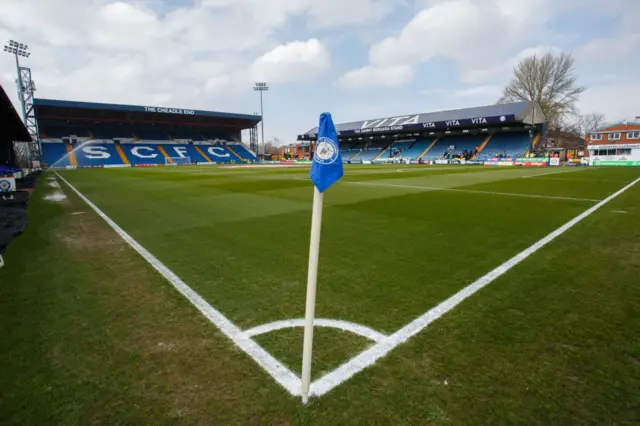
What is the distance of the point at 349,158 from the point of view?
65875 millimetres

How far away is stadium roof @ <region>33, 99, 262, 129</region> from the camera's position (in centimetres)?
4931

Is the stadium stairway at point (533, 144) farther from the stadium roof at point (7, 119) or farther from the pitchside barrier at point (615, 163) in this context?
the stadium roof at point (7, 119)

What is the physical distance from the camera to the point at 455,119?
5131 cm

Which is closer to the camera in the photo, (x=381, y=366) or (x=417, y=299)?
(x=381, y=366)

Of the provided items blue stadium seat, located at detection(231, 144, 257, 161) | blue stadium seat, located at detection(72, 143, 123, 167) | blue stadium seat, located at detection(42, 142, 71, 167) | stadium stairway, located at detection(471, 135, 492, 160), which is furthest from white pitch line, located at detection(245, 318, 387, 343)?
blue stadium seat, located at detection(231, 144, 257, 161)

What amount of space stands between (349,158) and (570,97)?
36.0 metres

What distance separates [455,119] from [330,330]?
54947 millimetres

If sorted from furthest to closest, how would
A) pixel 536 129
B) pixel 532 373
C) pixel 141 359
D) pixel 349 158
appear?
pixel 349 158, pixel 536 129, pixel 141 359, pixel 532 373

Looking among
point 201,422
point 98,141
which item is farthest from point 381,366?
point 98,141

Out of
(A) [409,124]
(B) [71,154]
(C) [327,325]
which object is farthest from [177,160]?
(C) [327,325]

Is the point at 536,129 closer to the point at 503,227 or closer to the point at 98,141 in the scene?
the point at 503,227

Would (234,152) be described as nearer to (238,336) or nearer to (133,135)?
(133,135)

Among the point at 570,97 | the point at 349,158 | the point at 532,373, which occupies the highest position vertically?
the point at 570,97

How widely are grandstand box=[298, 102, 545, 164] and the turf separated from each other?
46.8 m
